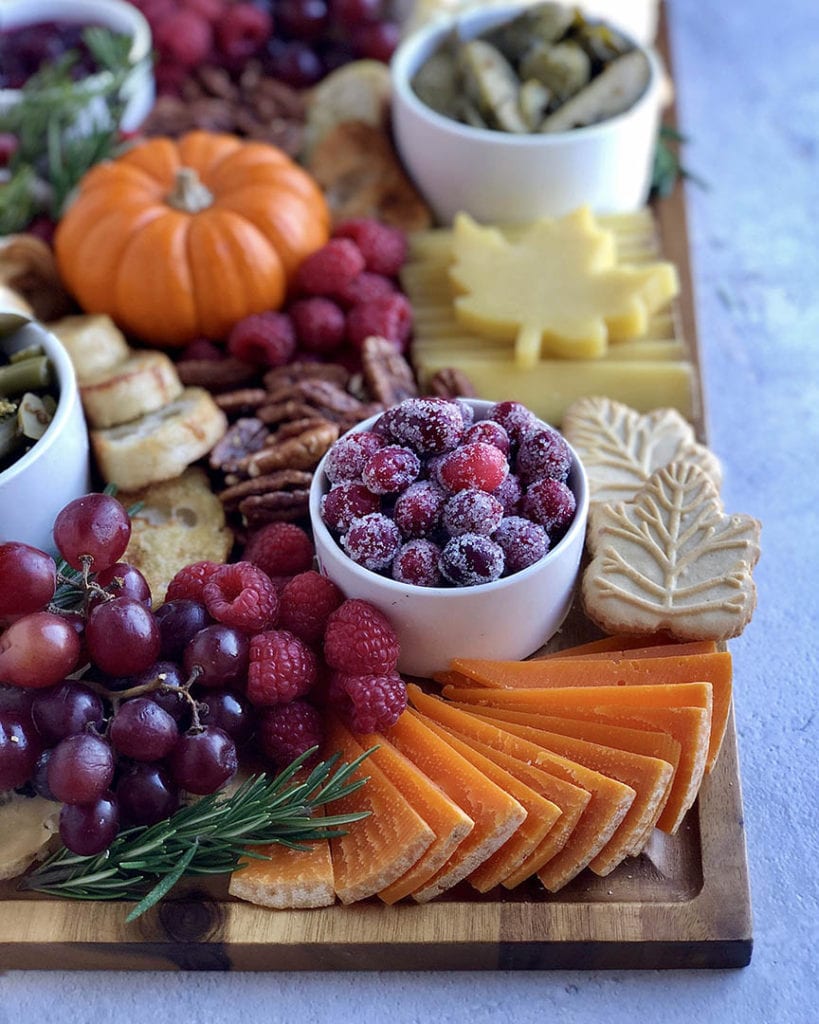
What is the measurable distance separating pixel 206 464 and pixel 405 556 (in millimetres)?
514

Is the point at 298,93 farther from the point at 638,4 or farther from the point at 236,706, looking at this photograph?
the point at 236,706

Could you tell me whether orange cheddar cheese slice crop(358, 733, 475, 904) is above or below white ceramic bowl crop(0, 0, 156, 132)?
below

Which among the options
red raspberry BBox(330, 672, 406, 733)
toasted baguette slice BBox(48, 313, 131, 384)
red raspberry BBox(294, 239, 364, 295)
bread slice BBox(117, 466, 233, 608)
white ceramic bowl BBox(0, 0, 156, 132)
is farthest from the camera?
white ceramic bowl BBox(0, 0, 156, 132)

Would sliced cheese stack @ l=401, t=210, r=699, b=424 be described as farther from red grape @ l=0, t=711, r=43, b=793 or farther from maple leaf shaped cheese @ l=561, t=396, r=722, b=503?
red grape @ l=0, t=711, r=43, b=793

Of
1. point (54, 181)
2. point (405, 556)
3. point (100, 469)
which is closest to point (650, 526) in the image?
point (405, 556)

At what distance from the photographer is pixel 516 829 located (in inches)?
49.7

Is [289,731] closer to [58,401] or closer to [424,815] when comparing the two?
[424,815]

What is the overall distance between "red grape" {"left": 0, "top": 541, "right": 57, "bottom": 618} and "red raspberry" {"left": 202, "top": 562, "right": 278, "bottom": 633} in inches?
7.9

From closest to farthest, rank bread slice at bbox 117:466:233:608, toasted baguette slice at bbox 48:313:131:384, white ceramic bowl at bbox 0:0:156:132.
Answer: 1. bread slice at bbox 117:466:233:608
2. toasted baguette slice at bbox 48:313:131:384
3. white ceramic bowl at bbox 0:0:156:132

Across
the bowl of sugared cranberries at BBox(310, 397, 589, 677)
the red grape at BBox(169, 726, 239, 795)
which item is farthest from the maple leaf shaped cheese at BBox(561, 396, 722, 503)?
the red grape at BBox(169, 726, 239, 795)

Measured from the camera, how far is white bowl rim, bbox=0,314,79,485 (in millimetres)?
1476

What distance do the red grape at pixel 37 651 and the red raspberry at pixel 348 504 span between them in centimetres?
35

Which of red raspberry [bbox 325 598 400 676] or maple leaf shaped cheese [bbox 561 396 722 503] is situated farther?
maple leaf shaped cheese [bbox 561 396 722 503]

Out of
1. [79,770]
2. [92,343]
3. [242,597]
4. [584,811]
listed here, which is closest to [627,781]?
[584,811]
